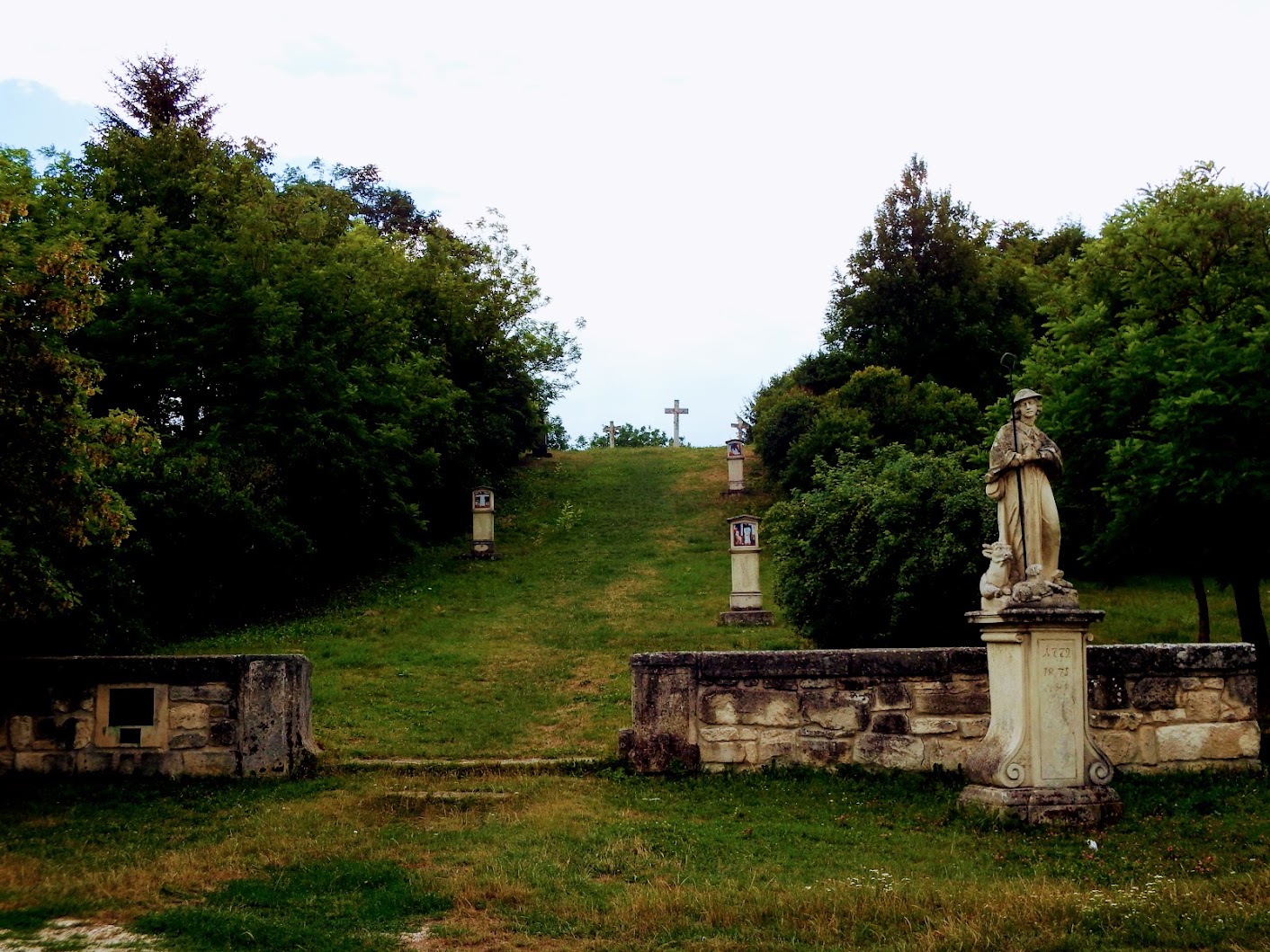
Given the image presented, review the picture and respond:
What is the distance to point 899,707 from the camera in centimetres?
984

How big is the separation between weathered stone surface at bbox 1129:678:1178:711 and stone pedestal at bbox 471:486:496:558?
70.9 ft

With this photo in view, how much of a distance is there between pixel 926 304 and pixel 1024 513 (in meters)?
30.9

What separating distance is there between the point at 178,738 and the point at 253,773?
2.38 ft

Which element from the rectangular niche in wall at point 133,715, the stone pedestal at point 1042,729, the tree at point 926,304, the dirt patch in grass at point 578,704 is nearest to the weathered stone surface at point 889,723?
the stone pedestal at point 1042,729

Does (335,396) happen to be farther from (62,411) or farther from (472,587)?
(62,411)

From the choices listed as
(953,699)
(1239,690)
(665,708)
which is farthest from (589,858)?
(1239,690)

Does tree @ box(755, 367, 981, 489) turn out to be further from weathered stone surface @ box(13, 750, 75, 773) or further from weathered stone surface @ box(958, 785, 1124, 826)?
weathered stone surface @ box(13, 750, 75, 773)

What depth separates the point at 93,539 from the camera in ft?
44.1

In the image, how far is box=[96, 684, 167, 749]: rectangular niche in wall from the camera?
10.2 meters

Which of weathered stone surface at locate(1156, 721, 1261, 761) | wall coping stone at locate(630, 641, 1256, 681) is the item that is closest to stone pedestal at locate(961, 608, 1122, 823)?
wall coping stone at locate(630, 641, 1256, 681)

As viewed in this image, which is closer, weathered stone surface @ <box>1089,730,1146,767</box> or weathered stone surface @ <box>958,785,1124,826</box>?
weathered stone surface @ <box>958,785,1124,826</box>

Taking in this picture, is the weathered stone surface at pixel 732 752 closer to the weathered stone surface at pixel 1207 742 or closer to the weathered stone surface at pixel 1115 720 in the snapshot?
the weathered stone surface at pixel 1115 720

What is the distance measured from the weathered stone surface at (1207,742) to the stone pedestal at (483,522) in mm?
21703

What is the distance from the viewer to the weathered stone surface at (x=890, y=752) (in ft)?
32.1
